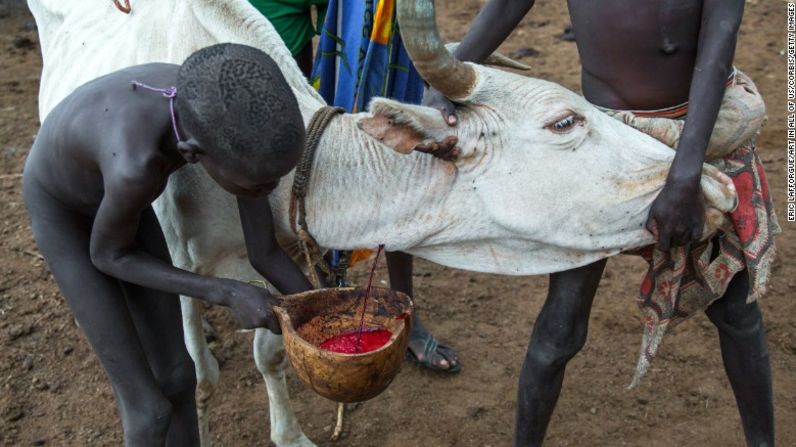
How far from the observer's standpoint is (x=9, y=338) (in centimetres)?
450

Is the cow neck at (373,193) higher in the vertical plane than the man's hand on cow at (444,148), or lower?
lower

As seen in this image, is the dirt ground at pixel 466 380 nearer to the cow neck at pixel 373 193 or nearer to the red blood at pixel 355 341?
the red blood at pixel 355 341

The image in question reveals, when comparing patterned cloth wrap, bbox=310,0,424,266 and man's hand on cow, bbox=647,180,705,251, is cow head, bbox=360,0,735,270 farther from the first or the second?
patterned cloth wrap, bbox=310,0,424,266

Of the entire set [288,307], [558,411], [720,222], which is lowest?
[558,411]

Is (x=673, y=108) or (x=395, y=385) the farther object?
(x=395, y=385)

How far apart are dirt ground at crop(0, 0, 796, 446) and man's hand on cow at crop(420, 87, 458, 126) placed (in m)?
1.62

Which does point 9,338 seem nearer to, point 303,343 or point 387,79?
point 387,79

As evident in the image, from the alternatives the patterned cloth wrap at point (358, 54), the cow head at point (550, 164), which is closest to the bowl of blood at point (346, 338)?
the cow head at point (550, 164)

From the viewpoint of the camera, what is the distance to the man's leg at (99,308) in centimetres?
274

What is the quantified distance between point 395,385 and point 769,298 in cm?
190

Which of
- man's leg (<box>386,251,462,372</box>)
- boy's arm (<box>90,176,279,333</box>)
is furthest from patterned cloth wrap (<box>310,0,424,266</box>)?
boy's arm (<box>90,176,279,333</box>)

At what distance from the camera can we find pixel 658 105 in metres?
2.95

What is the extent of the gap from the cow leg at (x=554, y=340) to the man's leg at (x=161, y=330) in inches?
43.5

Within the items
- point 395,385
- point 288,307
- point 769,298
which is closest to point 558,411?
point 395,385
